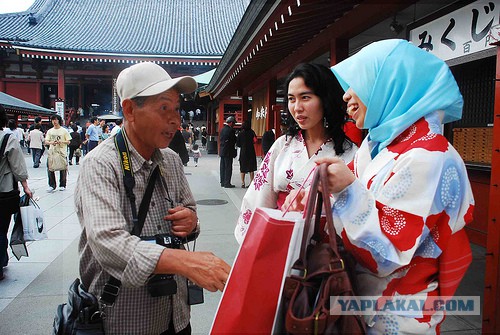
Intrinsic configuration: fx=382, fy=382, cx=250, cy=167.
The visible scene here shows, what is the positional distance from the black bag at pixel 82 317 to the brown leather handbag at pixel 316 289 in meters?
0.77

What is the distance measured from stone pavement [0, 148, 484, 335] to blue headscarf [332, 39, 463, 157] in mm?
2401

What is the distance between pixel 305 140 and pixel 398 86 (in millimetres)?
1074

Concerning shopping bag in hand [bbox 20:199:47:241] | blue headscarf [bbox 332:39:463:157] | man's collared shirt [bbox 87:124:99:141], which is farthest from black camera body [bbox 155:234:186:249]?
man's collared shirt [bbox 87:124:99:141]

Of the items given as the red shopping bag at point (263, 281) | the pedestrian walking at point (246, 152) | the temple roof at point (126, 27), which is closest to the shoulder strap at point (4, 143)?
the red shopping bag at point (263, 281)

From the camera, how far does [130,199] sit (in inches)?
54.2

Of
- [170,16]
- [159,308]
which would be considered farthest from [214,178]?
[170,16]

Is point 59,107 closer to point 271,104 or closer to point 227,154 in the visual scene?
point 227,154

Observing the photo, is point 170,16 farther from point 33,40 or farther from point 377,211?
point 377,211

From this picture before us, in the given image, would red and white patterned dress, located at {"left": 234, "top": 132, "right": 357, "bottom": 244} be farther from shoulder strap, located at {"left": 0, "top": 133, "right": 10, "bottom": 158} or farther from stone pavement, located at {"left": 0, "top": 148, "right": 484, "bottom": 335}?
shoulder strap, located at {"left": 0, "top": 133, "right": 10, "bottom": 158}

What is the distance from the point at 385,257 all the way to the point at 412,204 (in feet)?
0.51

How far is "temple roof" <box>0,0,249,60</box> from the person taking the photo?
20.6 m

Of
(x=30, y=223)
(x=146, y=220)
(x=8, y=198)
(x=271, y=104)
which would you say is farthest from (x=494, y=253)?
(x=271, y=104)

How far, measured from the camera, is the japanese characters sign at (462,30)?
327cm

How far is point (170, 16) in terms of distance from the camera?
27344mm
